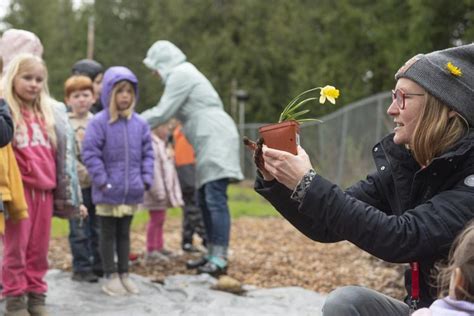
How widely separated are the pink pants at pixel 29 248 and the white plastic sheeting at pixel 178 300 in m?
0.36

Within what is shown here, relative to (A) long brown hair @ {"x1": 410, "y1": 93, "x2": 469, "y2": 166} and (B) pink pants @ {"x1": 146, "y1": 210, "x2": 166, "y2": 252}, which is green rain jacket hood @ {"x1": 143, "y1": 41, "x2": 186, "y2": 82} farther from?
(A) long brown hair @ {"x1": 410, "y1": 93, "x2": 469, "y2": 166}

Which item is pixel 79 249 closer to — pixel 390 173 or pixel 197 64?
pixel 390 173

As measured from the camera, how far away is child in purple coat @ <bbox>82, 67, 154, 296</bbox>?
17.5ft

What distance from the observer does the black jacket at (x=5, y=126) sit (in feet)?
12.8

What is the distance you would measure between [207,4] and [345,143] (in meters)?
17.1

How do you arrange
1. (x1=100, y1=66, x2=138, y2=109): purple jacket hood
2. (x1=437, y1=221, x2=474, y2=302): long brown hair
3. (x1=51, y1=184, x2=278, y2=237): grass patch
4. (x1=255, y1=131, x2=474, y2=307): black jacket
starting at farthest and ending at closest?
(x1=51, y1=184, x2=278, y2=237): grass patch, (x1=100, y1=66, x2=138, y2=109): purple jacket hood, (x1=255, y1=131, x2=474, y2=307): black jacket, (x1=437, y1=221, x2=474, y2=302): long brown hair

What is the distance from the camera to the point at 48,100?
469cm

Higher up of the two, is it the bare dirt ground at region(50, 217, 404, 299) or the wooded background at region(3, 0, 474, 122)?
the wooded background at region(3, 0, 474, 122)

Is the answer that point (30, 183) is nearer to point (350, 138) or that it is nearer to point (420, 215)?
point (420, 215)

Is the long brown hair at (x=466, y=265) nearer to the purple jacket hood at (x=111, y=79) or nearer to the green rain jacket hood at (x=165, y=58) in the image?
the purple jacket hood at (x=111, y=79)

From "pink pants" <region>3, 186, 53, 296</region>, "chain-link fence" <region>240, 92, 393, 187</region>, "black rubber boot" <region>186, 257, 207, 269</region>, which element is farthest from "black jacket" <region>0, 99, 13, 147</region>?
"chain-link fence" <region>240, 92, 393, 187</region>

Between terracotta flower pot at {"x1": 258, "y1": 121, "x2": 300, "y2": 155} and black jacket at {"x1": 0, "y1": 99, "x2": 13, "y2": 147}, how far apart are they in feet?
6.33

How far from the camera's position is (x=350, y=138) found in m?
13.3

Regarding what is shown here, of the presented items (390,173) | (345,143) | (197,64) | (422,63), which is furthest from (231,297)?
(197,64)
